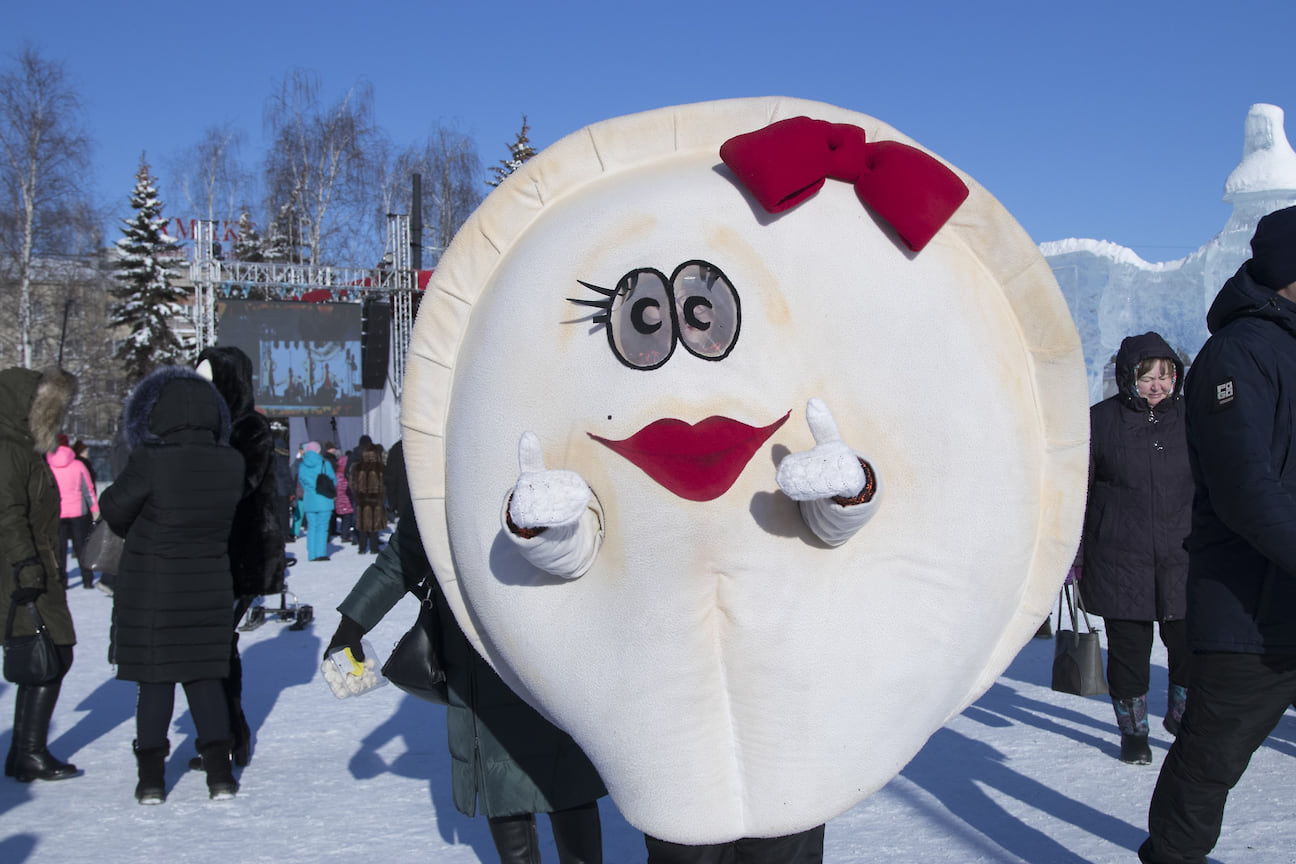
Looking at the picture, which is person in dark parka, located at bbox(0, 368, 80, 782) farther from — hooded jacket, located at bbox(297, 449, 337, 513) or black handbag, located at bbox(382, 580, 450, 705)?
hooded jacket, located at bbox(297, 449, 337, 513)

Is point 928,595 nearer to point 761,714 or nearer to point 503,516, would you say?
point 761,714

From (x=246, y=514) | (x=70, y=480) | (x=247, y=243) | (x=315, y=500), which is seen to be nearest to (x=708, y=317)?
(x=246, y=514)

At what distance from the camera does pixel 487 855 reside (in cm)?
354

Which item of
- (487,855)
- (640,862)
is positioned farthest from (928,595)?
(487,855)

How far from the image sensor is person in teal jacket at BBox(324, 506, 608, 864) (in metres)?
2.77

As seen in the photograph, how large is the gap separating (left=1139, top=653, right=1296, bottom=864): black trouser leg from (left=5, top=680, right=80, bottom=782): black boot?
4.14 metres

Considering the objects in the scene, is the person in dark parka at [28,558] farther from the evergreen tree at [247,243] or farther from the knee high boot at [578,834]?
the evergreen tree at [247,243]

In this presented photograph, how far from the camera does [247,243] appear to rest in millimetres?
34375

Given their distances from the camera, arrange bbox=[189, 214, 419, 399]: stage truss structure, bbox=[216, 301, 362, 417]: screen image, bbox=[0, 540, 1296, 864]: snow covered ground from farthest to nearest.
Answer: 1. bbox=[216, 301, 362, 417]: screen image
2. bbox=[189, 214, 419, 399]: stage truss structure
3. bbox=[0, 540, 1296, 864]: snow covered ground

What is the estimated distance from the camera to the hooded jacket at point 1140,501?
428 centimetres

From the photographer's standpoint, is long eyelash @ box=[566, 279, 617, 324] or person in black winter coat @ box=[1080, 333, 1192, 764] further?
person in black winter coat @ box=[1080, 333, 1192, 764]

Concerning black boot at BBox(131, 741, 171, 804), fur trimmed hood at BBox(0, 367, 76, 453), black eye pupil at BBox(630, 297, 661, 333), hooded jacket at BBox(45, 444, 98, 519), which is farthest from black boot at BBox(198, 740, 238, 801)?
hooded jacket at BBox(45, 444, 98, 519)

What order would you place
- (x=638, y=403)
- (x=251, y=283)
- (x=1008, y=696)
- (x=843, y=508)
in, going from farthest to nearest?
(x=251, y=283), (x=1008, y=696), (x=638, y=403), (x=843, y=508)

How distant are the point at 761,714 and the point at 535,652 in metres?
0.42
